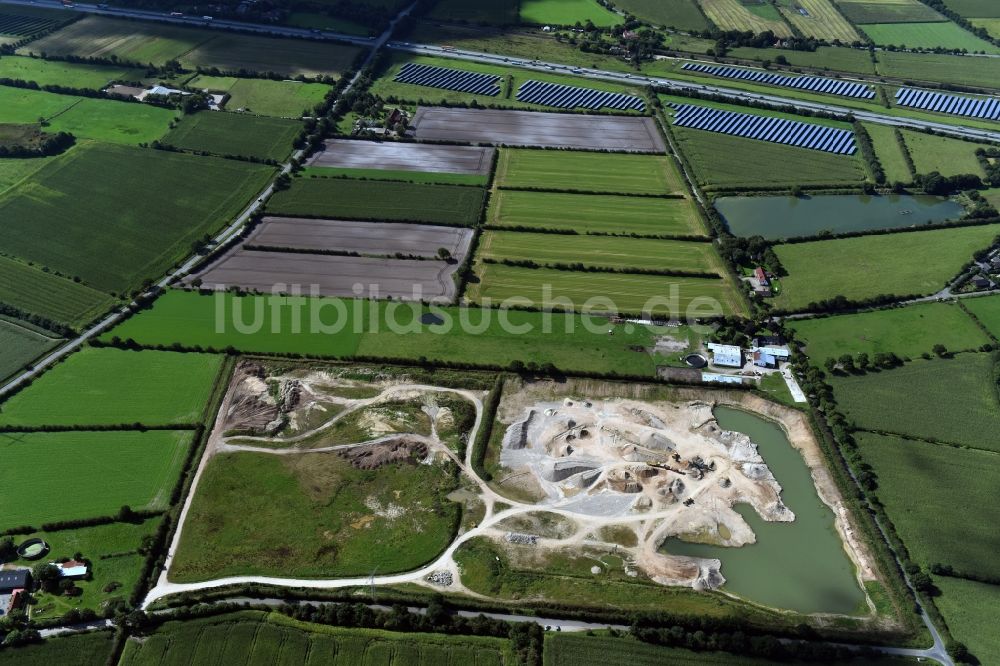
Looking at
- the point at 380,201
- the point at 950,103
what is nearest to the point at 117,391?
the point at 380,201

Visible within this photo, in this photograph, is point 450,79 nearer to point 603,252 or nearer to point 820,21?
point 603,252

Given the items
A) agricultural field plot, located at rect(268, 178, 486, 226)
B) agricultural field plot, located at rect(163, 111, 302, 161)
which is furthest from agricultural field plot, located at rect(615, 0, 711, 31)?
agricultural field plot, located at rect(163, 111, 302, 161)

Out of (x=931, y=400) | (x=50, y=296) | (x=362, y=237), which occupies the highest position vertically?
(x=931, y=400)

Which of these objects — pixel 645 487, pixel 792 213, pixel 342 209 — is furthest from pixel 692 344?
pixel 342 209

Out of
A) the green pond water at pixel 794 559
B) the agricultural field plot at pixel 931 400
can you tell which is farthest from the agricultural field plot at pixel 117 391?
the agricultural field plot at pixel 931 400

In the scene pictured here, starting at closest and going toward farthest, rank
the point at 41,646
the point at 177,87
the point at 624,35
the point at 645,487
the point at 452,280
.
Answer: the point at 41,646, the point at 645,487, the point at 452,280, the point at 177,87, the point at 624,35

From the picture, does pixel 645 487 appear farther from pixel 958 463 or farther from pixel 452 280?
pixel 452 280
